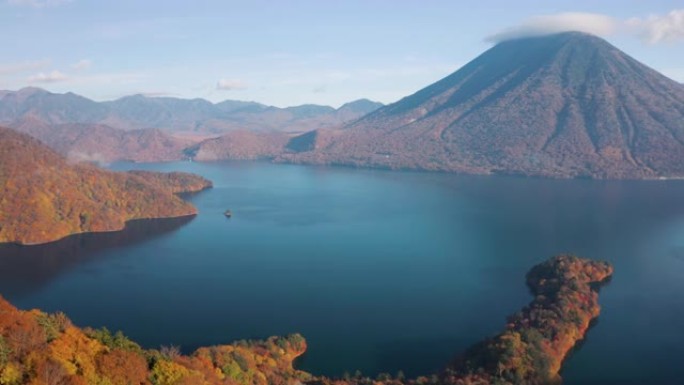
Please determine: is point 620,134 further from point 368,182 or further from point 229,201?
point 229,201

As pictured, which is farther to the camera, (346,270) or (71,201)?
(71,201)

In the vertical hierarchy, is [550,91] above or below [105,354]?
above

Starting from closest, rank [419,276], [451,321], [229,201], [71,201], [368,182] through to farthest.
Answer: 1. [451,321]
2. [419,276]
3. [71,201]
4. [229,201]
5. [368,182]

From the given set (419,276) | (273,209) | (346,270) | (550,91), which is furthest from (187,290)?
(550,91)

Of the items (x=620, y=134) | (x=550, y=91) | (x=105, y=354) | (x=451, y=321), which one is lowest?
(x=451, y=321)

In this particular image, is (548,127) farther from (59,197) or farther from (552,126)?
(59,197)

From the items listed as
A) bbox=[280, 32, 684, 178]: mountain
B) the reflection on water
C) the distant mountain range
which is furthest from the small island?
the distant mountain range
